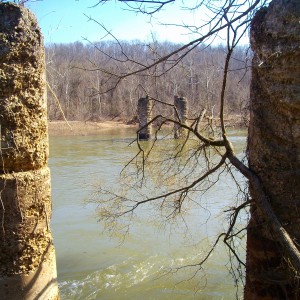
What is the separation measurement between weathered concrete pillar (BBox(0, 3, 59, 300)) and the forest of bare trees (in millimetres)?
511

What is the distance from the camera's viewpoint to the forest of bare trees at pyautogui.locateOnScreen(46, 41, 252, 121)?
14.2ft

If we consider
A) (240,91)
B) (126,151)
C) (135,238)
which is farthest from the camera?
(126,151)

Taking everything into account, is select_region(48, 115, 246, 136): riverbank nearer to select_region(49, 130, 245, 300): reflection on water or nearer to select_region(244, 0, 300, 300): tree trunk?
select_region(49, 130, 245, 300): reflection on water

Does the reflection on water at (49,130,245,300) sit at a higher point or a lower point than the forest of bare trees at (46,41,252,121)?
lower

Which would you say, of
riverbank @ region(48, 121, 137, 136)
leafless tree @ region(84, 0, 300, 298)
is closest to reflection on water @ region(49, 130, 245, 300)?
leafless tree @ region(84, 0, 300, 298)

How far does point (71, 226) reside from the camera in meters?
8.77

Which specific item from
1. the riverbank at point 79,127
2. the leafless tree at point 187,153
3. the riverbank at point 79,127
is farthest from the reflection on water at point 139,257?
the riverbank at point 79,127

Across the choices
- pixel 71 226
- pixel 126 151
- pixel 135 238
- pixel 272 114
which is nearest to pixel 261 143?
pixel 272 114

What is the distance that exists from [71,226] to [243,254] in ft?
11.6

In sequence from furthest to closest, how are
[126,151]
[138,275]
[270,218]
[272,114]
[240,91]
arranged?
[126,151], [138,275], [240,91], [272,114], [270,218]

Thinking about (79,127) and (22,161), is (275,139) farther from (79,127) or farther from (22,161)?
(79,127)

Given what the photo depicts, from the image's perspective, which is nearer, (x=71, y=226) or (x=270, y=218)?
(x=270, y=218)

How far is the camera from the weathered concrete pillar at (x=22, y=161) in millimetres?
3467

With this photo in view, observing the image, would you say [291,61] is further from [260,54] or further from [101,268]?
[101,268]
